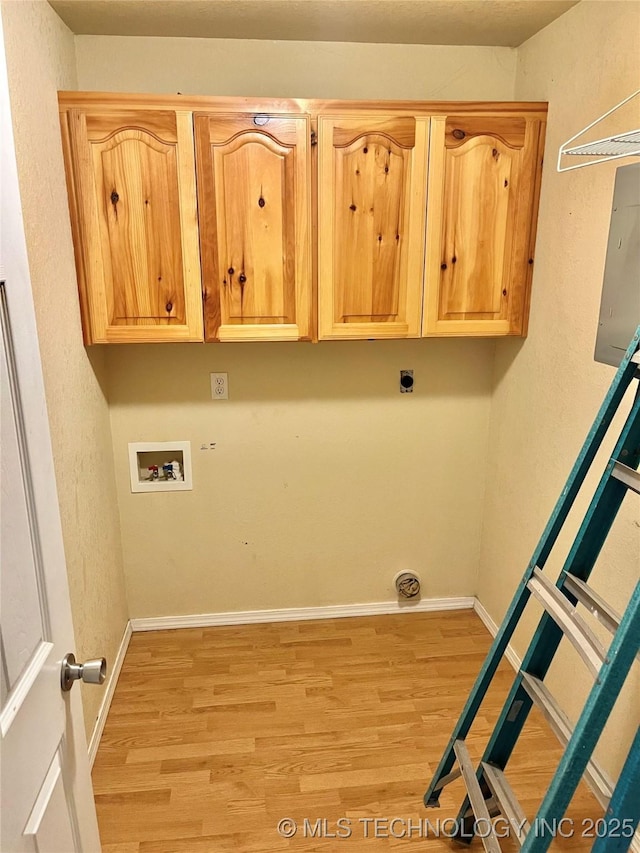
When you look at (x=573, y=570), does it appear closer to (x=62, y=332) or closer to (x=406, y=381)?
(x=406, y=381)

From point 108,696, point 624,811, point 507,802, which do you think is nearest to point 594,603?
point 624,811

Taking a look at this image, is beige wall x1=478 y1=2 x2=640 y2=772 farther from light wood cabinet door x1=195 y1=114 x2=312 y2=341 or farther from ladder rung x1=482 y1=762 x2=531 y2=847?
light wood cabinet door x1=195 y1=114 x2=312 y2=341

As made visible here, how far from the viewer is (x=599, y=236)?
73.9 inches

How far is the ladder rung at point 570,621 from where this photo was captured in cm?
124

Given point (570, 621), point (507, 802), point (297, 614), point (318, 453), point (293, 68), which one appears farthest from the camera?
point (297, 614)

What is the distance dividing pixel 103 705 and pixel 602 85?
2806 millimetres

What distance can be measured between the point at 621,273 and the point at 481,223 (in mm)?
645

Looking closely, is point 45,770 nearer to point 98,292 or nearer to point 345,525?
point 98,292

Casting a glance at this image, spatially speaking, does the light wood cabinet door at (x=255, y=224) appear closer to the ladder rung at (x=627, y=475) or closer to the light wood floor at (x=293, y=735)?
the ladder rung at (x=627, y=475)

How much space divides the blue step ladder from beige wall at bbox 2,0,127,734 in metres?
1.35

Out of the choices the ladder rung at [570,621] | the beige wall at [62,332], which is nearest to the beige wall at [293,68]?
the beige wall at [62,332]

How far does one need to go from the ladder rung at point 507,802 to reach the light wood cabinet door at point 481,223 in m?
1.52

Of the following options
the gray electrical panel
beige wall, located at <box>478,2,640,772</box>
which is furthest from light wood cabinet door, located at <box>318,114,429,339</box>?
the gray electrical panel

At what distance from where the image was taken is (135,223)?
211cm
